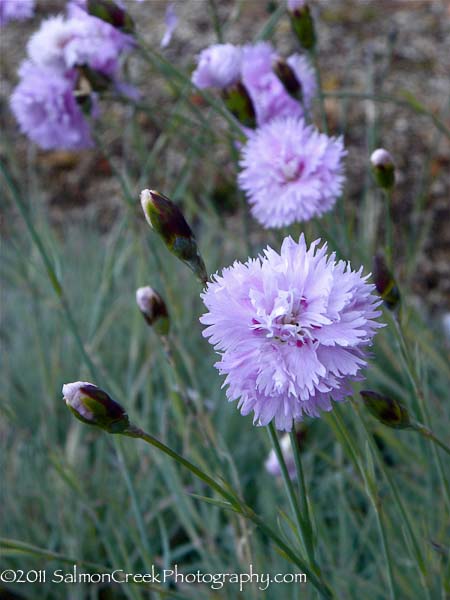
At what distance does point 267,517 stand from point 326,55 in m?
2.08

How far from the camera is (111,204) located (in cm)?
246

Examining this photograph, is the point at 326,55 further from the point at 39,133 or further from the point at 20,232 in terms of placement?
the point at 39,133

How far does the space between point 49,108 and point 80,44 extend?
11 cm

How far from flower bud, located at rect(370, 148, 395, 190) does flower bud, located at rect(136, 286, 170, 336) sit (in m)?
0.25

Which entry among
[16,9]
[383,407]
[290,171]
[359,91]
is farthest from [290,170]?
[359,91]

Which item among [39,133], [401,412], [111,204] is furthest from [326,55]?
[401,412]

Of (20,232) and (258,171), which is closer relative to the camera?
(258,171)

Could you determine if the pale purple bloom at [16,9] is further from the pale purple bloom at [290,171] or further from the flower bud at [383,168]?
the flower bud at [383,168]

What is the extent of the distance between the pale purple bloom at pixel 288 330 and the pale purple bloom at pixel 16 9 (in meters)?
0.74

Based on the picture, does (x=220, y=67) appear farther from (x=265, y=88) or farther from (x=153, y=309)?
(x=153, y=309)

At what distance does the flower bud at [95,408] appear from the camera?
55cm

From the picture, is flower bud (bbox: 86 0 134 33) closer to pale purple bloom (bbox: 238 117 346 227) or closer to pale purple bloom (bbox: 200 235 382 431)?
pale purple bloom (bbox: 238 117 346 227)

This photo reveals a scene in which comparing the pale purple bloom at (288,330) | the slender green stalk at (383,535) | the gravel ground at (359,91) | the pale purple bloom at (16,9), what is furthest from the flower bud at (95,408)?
the gravel ground at (359,91)

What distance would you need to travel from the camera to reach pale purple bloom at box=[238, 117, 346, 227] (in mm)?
823
